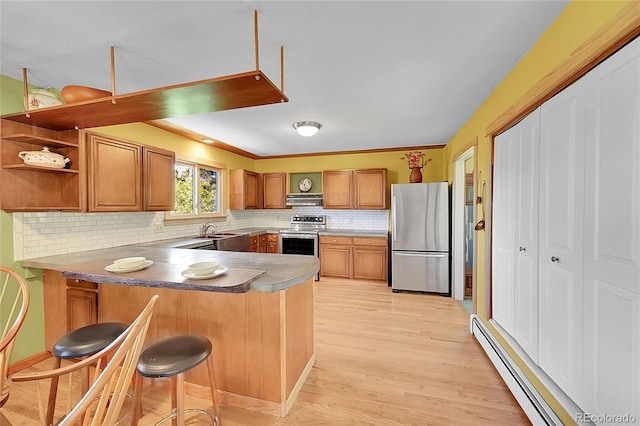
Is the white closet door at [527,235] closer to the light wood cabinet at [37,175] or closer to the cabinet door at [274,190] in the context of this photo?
the light wood cabinet at [37,175]

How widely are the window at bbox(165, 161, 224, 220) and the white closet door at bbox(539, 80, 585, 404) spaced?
404 cm

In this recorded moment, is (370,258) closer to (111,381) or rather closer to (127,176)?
(127,176)

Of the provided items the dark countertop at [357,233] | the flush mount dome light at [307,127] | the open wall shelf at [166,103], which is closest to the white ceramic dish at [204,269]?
the open wall shelf at [166,103]

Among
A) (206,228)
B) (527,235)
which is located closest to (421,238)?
(527,235)

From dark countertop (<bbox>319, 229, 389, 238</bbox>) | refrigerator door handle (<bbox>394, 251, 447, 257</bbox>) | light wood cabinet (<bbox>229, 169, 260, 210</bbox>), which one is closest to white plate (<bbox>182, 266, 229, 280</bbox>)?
refrigerator door handle (<bbox>394, 251, 447, 257</bbox>)

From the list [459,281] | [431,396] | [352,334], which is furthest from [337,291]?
[431,396]

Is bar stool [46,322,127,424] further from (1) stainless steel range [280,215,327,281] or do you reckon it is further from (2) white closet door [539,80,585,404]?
(1) stainless steel range [280,215,327,281]

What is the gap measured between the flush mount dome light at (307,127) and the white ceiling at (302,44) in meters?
0.45

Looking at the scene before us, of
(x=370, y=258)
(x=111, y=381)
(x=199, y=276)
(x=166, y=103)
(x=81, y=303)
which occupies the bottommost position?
(x=370, y=258)

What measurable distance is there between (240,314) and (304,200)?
3.63 m

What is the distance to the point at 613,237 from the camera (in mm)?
1152

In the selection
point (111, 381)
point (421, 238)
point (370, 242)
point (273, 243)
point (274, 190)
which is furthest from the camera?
point (274, 190)

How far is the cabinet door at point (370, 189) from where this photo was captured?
16.0ft

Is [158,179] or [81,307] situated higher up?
[158,179]
